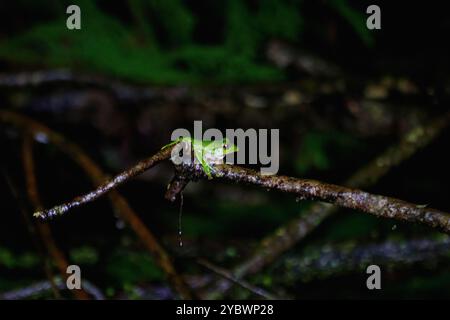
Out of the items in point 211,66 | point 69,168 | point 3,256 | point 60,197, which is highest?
point 211,66

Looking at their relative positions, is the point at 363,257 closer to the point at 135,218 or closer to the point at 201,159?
the point at 135,218

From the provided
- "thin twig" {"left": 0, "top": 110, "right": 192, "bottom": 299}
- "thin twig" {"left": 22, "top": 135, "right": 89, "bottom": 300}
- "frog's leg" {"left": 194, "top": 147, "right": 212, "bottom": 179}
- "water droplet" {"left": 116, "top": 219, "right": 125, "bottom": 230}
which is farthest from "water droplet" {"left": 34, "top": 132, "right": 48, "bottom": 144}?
"frog's leg" {"left": 194, "top": 147, "right": 212, "bottom": 179}

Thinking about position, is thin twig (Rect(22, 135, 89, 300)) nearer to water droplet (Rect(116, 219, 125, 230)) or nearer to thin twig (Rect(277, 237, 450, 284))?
water droplet (Rect(116, 219, 125, 230))

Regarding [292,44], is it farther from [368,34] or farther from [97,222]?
[97,222]

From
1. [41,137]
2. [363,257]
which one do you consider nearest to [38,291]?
[41,137]

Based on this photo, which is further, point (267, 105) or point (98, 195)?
point (267, 105)

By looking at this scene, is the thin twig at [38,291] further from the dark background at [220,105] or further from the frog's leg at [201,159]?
the frog's leg at [201,159]

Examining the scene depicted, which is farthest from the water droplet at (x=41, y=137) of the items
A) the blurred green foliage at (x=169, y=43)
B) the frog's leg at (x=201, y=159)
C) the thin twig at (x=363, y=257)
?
the frog's leg at (x=201, y=159)
